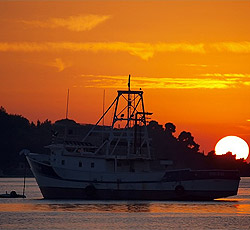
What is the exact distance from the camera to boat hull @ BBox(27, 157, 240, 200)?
359ft

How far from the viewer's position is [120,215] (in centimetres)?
9319

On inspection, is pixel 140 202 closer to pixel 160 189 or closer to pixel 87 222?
pixel 160 189

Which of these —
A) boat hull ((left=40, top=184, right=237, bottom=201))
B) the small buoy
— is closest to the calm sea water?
boat hull ((left=40, top=184, right=237, bottom=201))

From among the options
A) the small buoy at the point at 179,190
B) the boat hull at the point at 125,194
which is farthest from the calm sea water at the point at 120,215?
the small buoy at the point at 179,190

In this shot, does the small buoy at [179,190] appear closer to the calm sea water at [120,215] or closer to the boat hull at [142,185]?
the boat hull at [142,185]

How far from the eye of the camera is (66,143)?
11031 cm

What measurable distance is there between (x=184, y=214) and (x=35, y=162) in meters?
23.8

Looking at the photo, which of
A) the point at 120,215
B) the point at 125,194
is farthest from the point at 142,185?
the point at 120,215

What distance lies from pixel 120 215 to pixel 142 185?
16570 millimetres

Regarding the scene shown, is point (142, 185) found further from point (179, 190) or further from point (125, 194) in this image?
point (179, 190)

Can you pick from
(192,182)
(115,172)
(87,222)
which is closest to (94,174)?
(115,172)

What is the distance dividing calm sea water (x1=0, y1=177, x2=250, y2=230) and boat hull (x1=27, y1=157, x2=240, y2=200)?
1.21 metres

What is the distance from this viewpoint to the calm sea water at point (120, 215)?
84688 mm

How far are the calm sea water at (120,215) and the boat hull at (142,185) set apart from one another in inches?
47.6
